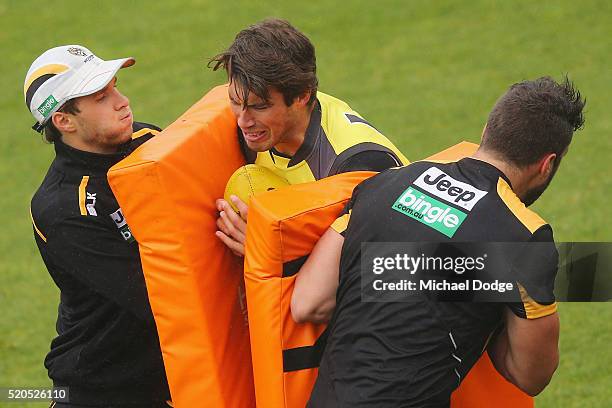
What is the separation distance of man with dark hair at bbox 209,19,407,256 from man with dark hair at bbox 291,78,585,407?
0.39 metres

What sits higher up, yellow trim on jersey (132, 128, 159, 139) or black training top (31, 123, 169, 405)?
yellow trim on jersey (132, 128, 159, 139)

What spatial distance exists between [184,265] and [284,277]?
44 cm

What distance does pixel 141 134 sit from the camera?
467 centimetres

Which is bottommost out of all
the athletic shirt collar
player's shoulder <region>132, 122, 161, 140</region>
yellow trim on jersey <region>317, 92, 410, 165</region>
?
player's shoulder <region>132, 122, 161, 140</region>

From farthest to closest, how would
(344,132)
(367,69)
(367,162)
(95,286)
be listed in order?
(367,69), (95,286), (344,132), (367,162)

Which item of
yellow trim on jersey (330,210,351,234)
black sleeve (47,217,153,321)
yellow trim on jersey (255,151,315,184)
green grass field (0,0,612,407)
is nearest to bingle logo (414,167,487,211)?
yellow trim on jersey (330,210,351,234)

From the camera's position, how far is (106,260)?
420 cm

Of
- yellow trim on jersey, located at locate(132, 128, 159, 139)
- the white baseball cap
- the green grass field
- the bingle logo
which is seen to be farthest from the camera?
the green grass field

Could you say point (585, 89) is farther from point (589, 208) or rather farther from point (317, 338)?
point (317, 338)

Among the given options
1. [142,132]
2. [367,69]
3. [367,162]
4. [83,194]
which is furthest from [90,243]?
[367,69]

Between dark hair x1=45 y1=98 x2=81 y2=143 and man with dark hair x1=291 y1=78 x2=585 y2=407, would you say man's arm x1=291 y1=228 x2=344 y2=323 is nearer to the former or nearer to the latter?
man with dark hair x1=291 y1=78 x2=585 y2=407

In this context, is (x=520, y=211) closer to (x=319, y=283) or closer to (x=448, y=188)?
(x=448, y=188)

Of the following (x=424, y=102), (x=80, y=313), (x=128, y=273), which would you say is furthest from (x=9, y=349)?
(x=424, y=102)

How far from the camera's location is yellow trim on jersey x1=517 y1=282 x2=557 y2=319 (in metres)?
3.25
